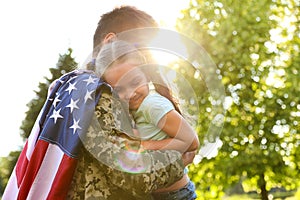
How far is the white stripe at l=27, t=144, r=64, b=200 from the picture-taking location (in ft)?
7.44

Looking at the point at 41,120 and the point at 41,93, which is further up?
the point at 41,120

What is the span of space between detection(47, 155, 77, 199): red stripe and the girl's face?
13.5 inches

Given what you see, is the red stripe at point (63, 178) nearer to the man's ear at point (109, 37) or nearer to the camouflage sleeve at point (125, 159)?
the camouflage sleeve at point (125, 159)

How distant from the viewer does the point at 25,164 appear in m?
2.42

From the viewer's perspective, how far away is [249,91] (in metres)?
15.1

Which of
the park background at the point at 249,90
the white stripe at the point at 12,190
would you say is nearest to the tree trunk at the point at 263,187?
the park background at the point at 249,90

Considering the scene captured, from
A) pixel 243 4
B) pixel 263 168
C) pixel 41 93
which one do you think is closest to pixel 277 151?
pixel 263 168

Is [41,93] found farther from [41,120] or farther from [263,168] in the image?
[41,120]

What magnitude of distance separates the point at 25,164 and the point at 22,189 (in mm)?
116

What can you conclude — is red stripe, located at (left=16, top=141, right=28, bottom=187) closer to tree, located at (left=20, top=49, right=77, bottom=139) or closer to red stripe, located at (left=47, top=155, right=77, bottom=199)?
red stripe, located at (left=47, top=155, right=77, bottom=199)

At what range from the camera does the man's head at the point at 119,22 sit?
2451 mm

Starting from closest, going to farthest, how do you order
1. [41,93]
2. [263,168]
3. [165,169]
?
1. [165,169]
2. [263,168]
3. [41,93]

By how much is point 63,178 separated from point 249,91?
13228mm

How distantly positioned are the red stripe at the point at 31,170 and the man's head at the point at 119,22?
468 millimetres
